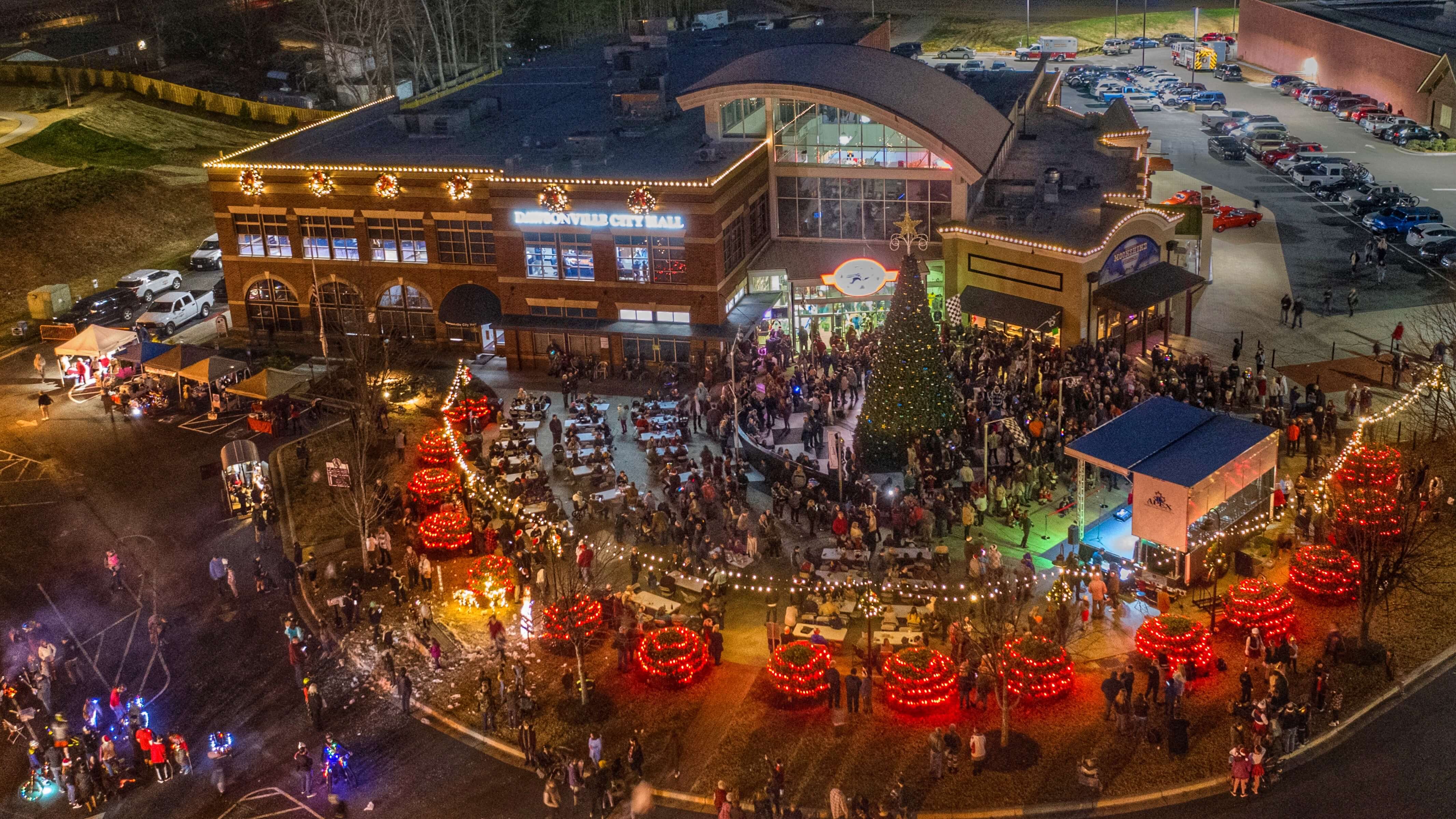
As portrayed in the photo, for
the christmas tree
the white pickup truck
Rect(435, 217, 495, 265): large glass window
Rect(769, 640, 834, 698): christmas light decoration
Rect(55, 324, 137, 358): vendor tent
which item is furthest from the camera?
the white pickup truck

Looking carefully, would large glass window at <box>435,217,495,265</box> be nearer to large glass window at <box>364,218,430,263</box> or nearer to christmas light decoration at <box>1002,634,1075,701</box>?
large glass window at <box>364,218,430,263</box>

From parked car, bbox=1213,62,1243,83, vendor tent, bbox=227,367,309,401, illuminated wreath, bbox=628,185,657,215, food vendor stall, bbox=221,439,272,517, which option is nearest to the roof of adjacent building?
illuminated wreath, bbox=628,185,657,215

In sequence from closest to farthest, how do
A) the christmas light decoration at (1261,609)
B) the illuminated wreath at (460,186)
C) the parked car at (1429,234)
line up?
the christmas light decoration at (1261,609) < the illuminated wreath at (460,186) < the parked car at (1429,234)

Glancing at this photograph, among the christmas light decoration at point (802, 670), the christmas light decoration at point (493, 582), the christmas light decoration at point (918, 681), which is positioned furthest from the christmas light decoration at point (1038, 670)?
the christmas light decoration at point (493, 582)

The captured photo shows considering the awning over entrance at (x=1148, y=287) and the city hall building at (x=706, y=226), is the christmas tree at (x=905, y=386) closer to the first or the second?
the city hall building at (x=706, y=226)

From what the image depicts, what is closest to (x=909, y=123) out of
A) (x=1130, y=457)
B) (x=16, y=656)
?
(x=1130, y=457)

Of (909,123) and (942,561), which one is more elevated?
(909,123)

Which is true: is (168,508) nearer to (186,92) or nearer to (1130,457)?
(1130,457)
